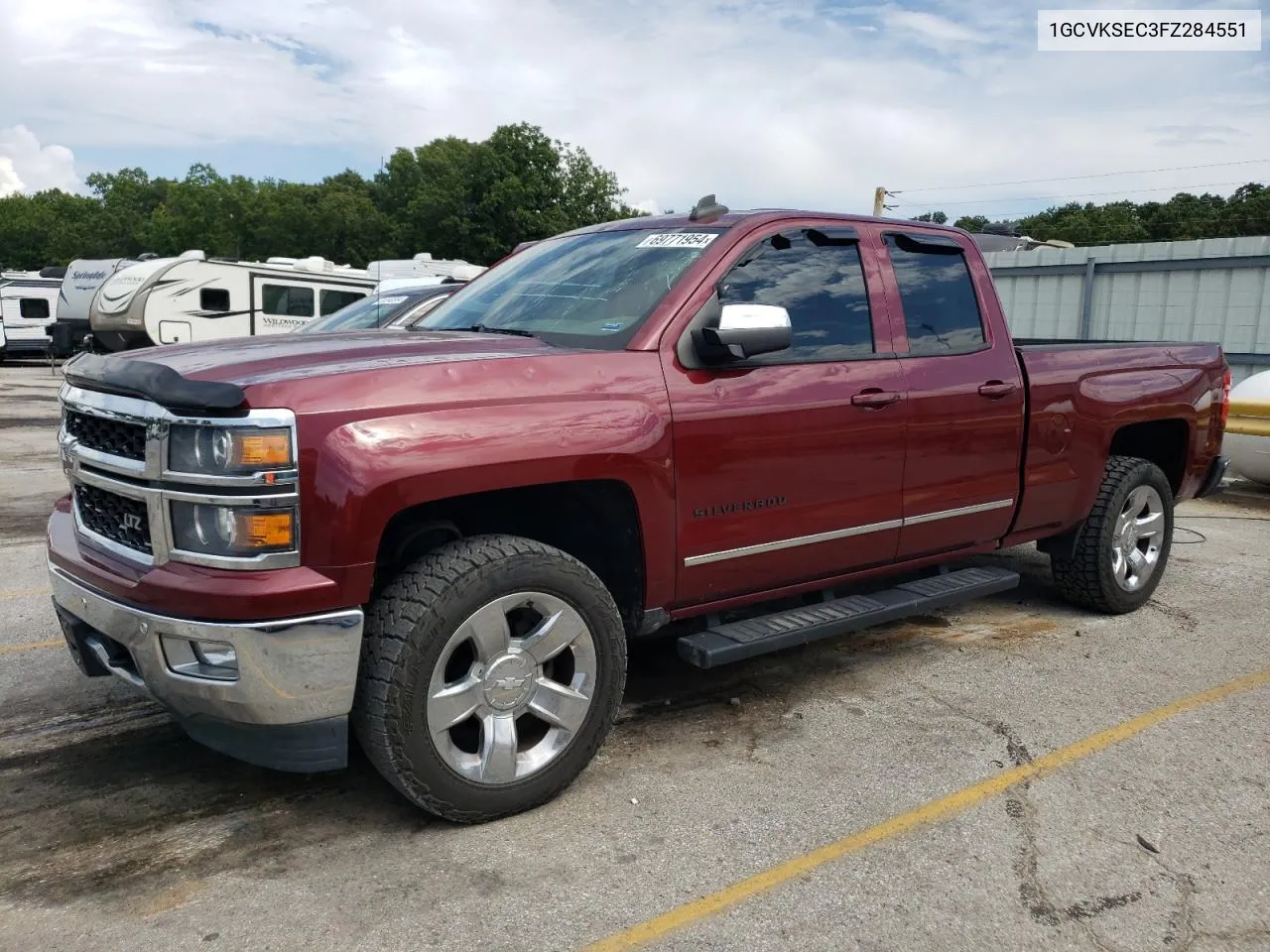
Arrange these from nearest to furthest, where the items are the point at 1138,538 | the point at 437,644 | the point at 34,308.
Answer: the point at 437,644 → the point at 1138,538 → the point at 34,308

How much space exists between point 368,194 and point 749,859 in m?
74.2

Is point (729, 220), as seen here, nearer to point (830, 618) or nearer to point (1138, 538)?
point (830, 618)

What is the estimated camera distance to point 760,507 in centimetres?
373

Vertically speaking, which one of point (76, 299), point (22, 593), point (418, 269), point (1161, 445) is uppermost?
point (418, 269)

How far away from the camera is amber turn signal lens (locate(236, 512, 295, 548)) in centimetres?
274

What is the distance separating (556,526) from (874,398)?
4.52 ft

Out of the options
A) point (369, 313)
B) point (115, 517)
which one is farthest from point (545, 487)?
point (369, 313)

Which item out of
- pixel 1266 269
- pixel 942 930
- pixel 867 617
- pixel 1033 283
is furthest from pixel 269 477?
pixel 1033 283

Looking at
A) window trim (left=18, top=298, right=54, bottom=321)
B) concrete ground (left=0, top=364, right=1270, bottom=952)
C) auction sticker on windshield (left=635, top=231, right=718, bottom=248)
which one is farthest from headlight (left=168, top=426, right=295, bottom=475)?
window trim (left=18, top=298, right=54, bottom=321)

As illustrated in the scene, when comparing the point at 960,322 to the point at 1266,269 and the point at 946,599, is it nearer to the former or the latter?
the point at 946,599

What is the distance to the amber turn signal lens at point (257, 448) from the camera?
8.92ft

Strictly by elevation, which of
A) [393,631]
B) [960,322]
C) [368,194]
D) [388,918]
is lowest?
[388,918]

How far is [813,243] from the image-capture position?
4164 mm

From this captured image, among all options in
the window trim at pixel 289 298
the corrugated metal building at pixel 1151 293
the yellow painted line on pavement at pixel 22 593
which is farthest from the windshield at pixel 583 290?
the window trim at pixel 289 298
